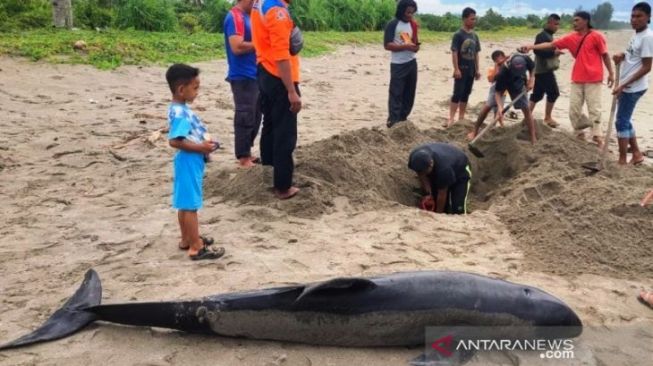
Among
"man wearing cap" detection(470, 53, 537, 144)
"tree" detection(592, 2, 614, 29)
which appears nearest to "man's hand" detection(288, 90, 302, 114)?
"man wearing cap" detection(470, 53, 537, 144)

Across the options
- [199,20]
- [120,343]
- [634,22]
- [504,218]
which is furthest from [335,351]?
[199,20]

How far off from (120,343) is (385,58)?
1666 cm

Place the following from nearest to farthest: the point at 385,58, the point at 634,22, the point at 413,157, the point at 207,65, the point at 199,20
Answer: the point at 413,157
the point at 634,22
the point at 207,65
the point at 385,58
the point at 199,20

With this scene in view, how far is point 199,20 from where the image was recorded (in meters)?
20.1

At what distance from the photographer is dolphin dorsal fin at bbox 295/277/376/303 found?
3279 millimetres

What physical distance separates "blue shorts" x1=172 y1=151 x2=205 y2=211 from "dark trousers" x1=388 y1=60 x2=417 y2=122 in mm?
4966

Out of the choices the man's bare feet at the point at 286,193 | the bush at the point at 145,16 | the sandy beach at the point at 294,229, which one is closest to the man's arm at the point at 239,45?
the sandy beach at the point at 294,229

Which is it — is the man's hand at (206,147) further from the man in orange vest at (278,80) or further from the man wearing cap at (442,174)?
the man wearing cap at (442,174)

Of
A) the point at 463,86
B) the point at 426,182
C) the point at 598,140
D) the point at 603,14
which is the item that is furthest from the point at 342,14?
the point at 603,14

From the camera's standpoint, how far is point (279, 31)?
4855 millimetres

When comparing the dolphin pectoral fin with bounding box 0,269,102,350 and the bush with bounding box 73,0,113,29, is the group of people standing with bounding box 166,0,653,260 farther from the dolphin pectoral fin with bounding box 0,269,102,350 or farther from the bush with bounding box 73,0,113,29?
the bush with bounding box 73,0,113,29

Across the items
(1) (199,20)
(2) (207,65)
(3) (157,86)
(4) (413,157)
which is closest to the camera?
(4) (413,157)

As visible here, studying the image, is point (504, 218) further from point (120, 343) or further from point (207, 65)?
point (207, 65)

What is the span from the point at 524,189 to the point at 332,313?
373 cm
